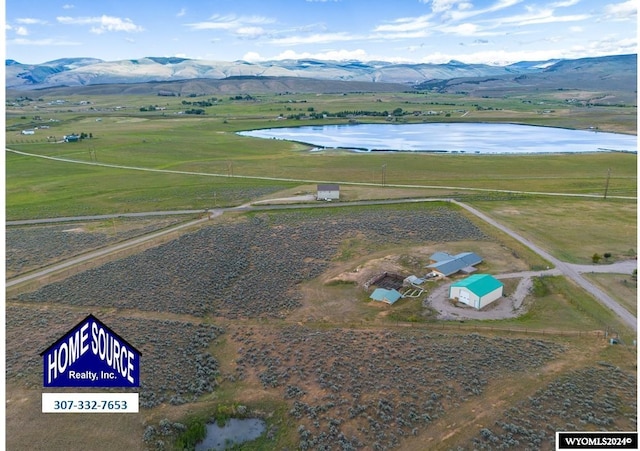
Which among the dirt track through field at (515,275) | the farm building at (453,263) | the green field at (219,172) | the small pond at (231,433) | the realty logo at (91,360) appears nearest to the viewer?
the small pond at (231,433)

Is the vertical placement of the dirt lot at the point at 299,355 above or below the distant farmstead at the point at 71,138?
below

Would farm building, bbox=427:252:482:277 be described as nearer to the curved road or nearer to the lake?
the curved road

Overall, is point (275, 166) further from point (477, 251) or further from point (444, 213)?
point (477, 251)

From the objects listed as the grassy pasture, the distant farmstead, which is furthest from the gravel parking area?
the distant farmstead

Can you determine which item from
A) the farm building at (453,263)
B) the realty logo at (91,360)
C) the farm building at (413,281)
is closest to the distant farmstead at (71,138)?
the farm building at (453,263)

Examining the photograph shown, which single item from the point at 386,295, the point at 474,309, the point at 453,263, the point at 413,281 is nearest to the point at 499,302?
the point at 474,309

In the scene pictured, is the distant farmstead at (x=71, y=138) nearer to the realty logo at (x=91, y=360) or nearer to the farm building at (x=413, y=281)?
the realty logo at (x=91, y=360)

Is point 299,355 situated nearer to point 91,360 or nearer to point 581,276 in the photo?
point 91,360
